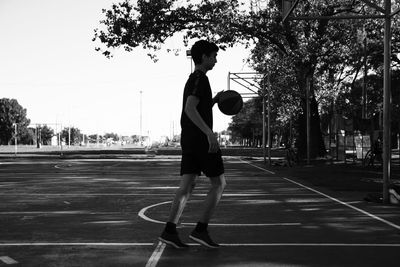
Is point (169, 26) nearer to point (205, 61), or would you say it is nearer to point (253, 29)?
point (253, 29)

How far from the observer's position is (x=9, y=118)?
120 meters

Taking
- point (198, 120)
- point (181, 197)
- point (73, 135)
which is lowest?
point (181, 197)

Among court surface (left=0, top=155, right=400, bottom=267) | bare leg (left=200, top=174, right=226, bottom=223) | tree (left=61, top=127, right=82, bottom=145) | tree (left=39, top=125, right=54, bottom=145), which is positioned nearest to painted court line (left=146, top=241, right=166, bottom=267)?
court surface (left=0, top=155, right=400, bottom=267)

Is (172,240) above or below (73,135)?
below

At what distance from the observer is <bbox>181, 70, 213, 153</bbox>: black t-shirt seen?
5.17m

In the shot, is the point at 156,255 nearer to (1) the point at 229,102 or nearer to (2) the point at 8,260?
(2) the point at 8,260

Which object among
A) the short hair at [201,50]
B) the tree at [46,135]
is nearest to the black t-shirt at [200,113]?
the short hair at [201,50]

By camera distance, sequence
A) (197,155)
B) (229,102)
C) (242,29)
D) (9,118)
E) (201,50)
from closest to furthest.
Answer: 1. (197,155)
2. (201,50)
3. (229,102)
4. (242,29)
5. (9,118)

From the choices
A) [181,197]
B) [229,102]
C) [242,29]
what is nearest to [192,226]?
[181,197]

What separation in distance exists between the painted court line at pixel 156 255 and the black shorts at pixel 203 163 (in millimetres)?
808

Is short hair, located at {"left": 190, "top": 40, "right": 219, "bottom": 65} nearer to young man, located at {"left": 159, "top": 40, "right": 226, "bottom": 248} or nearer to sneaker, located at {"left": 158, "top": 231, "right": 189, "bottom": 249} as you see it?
young man, located at {"left": 159, "top": 40, "right": 226, "bottom": 248}

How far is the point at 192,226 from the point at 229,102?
1.88 meters

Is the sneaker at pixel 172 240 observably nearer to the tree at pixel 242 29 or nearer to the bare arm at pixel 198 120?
the bare arm at pixel 198 120

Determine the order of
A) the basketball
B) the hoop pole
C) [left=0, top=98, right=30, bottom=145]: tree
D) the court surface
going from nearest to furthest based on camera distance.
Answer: the court surface → the basketball → the hoop pole → [left=0, top=98, right=30, bottom=145]: tree
